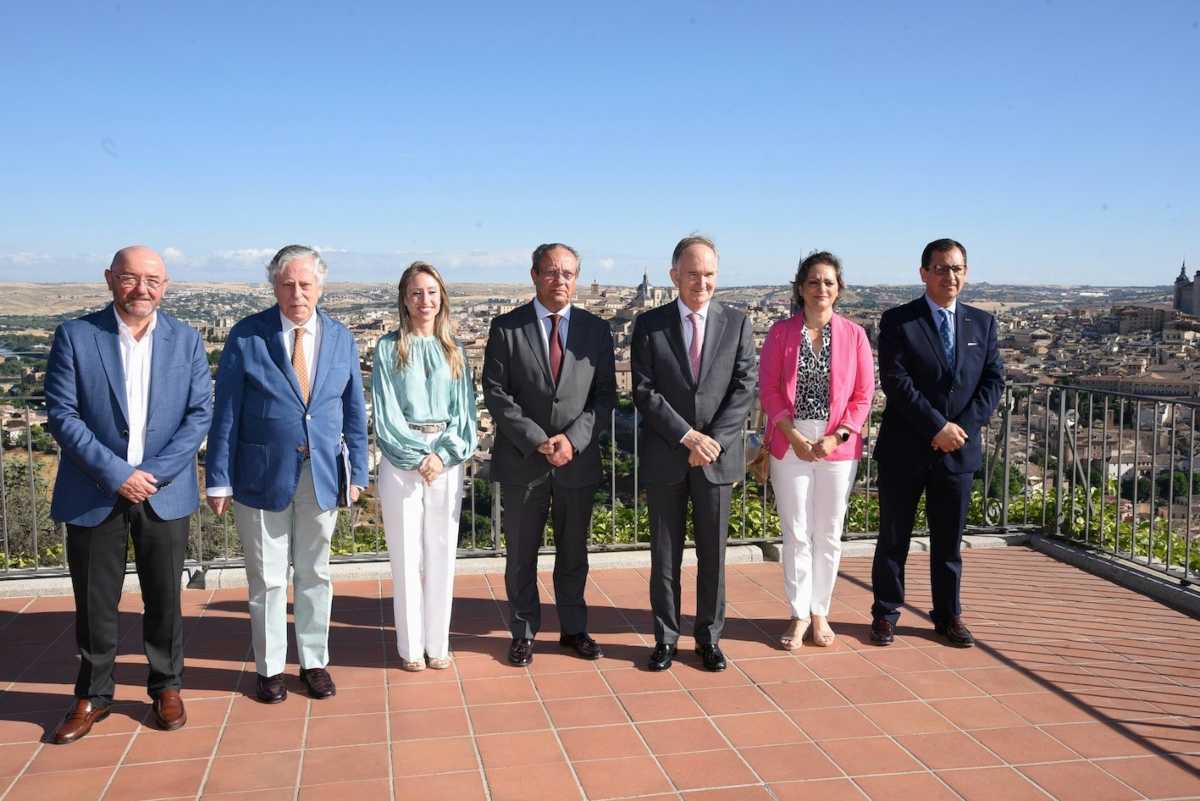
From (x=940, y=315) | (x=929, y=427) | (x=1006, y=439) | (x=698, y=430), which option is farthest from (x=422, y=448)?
(x=1006, y=439)

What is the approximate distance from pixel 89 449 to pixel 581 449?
6.11 feet

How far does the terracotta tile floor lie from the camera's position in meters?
3.04

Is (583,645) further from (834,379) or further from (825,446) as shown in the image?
(834,379)

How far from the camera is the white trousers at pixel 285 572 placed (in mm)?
3707

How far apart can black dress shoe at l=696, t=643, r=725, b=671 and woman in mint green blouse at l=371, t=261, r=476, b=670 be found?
1115 millimetres

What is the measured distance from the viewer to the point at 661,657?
407 centimetres

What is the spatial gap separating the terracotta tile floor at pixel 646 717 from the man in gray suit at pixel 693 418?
0.29m

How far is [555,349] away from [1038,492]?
13.7 feet

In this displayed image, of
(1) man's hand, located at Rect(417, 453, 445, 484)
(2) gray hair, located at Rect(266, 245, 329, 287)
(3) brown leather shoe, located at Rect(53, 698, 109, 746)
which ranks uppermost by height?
(2) gray hair, located at Rect(266, 245, 329, 287)

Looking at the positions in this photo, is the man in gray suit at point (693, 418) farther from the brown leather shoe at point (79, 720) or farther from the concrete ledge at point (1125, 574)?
the concrete ledge at point (1125, 574)

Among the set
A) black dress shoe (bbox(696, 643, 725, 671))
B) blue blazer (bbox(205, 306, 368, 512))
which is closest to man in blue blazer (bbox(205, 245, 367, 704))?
blue blazer (bbox(205, 306, 368, 512))

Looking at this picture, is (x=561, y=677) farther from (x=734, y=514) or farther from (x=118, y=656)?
(x=734, y=514)

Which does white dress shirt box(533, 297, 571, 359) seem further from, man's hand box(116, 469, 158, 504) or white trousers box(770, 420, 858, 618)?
man's hand box(116, 469, 158, 504)

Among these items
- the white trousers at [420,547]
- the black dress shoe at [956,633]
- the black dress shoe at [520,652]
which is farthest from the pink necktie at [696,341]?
the black dress shoe at [956,633]
